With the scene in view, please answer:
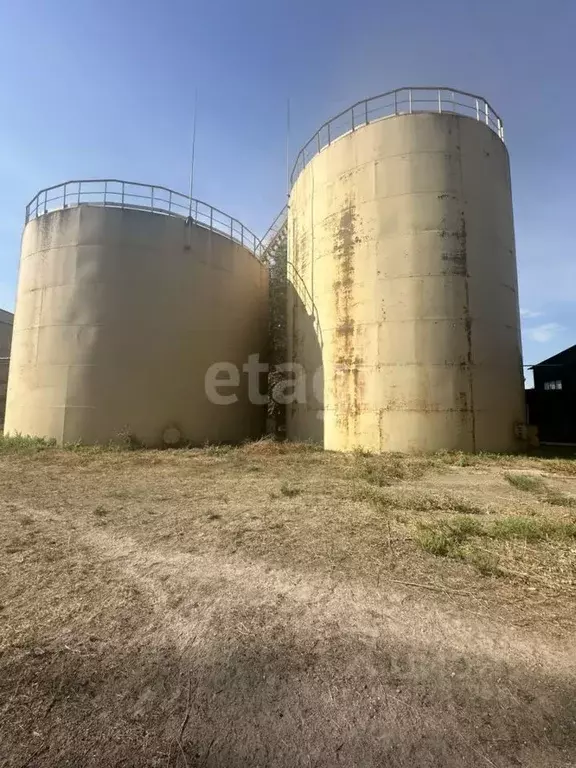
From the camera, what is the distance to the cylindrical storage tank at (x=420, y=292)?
448 inches

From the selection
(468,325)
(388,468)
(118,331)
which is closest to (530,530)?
(388,468)

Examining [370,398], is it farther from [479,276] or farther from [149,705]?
[149,705]

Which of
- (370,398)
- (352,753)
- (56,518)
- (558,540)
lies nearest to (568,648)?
(352,753)

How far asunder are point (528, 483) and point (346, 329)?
265 inches

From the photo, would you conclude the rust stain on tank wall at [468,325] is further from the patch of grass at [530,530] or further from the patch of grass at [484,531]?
the patch of grass at [530,530]

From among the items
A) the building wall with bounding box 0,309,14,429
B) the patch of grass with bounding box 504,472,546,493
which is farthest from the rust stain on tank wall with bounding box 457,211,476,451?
the building wall with bounding box 0,309,14,429

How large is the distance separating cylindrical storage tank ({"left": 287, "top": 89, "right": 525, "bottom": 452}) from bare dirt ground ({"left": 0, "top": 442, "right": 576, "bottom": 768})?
5512 mm

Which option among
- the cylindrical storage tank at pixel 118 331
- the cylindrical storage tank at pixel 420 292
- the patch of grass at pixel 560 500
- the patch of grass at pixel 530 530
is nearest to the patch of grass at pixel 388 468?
the cylindrical storage tank at pixel 420 292

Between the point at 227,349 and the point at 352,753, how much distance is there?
14.5 metres

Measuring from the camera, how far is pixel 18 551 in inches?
170

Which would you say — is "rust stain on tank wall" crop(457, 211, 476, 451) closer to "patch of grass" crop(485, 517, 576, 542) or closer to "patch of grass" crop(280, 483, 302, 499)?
"patch of grass" crop(280, 483, 302, 499)

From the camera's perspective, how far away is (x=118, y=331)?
44.3ft

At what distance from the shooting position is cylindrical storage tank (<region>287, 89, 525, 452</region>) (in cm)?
1137

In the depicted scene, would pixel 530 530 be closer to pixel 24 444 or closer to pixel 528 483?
pixel 528 483
